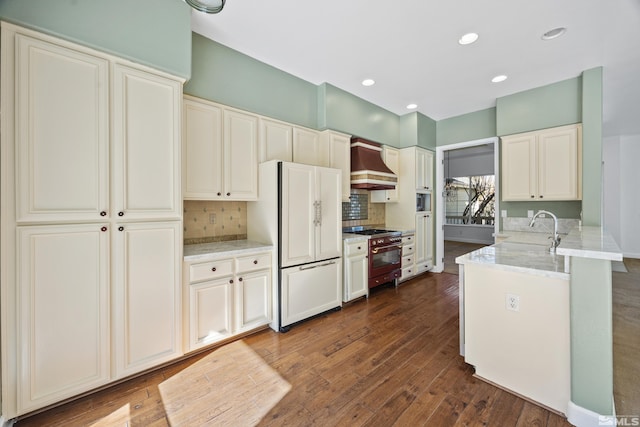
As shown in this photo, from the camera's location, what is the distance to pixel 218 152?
2.70m

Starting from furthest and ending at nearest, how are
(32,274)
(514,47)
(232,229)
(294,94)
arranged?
(294,94), (232,229), (514,47), (32,274)

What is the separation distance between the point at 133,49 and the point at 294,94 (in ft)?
5.85

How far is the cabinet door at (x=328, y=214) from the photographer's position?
10.3ft

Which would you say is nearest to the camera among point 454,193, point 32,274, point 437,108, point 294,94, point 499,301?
point 32,274

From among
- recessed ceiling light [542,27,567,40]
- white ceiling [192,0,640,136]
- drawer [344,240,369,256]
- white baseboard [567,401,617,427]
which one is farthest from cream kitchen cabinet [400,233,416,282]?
recessed ceiling light [542,27,567,40]

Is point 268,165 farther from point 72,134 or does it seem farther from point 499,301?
point 499,301

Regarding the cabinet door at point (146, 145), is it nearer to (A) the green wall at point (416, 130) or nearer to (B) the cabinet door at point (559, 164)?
(A) the green wall at point (416, 130)

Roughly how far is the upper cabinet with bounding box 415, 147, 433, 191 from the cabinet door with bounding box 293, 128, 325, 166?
6.74ft

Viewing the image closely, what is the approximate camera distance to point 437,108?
4488 mm

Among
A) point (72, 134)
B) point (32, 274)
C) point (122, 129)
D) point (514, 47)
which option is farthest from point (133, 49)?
point (514, 47)

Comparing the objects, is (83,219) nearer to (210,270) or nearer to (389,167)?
(210,270)

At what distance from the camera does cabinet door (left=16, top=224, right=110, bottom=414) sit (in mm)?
1634

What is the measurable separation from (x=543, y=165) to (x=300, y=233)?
3.46 meters

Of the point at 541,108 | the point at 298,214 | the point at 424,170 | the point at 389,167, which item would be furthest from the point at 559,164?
the point at 298,214
